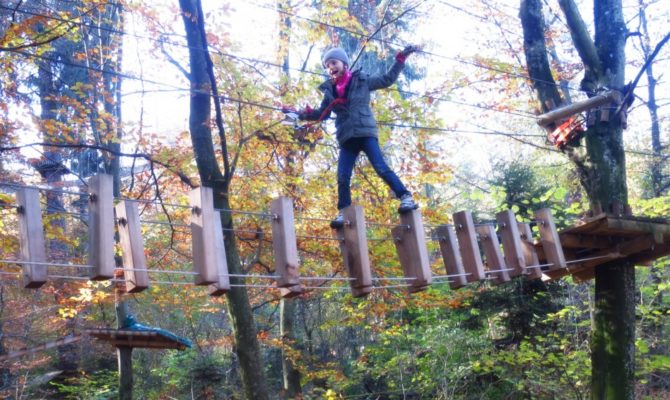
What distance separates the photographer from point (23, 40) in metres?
6.23

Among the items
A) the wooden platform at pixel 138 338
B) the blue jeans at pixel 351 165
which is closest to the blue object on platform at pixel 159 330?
the wooden platform at pixel 138 338

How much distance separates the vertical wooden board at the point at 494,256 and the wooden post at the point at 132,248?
8.52 ft

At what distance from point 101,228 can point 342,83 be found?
201 cm

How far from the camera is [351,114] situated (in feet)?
12.8

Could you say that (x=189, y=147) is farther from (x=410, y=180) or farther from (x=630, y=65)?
(x=630, y=65)

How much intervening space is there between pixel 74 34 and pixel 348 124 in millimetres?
5257

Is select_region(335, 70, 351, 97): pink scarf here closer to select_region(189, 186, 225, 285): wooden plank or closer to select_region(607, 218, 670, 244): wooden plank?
select_region(189, 186, 225, 285): wooden plank

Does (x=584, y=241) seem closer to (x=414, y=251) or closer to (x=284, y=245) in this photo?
(x=414, y=251)

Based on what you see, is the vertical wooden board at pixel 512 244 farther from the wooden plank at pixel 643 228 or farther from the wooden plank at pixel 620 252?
the wooden plank at pixel 620 252

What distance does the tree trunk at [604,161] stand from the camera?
17.5 feet

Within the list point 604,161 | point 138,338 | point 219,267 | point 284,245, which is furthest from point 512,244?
point 138,338

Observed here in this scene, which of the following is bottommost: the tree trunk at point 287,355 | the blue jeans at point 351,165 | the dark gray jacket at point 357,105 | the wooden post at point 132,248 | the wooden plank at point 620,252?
the tree trunk at point 287,355

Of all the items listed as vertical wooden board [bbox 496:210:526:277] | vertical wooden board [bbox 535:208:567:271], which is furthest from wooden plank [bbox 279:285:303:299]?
vertical wooden board [bbox 535:208:567:271]

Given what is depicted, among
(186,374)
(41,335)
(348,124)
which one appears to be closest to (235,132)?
(348,124)
